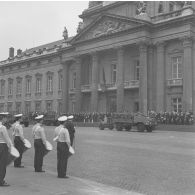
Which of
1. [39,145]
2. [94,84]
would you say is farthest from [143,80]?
[39,145]

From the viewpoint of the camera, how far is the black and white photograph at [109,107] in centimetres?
984

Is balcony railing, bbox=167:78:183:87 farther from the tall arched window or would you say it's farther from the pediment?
the tall arched window

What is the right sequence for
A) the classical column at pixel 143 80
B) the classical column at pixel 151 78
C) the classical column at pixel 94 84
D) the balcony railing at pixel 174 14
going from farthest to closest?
the classical column at pixel 94 84 → the classical column at pixel 151 78 → the classical column at pixel 143 80 → the balcony railing at pixel 174 14

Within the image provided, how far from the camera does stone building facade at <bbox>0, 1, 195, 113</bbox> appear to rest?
41.3m

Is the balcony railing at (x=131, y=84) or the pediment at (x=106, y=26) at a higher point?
the pediment at (x=106, y=26)

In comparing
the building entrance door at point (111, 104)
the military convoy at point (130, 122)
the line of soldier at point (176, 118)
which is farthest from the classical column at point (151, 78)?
the military convoy at point (130, 122)

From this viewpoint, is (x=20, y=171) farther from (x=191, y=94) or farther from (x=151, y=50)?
(x=151, y=50)

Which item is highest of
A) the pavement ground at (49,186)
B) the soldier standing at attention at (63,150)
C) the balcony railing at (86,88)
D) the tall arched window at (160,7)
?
the tall arched window at (160,7)

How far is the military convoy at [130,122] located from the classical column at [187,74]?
27.4 feet

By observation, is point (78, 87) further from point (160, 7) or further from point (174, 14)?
point (174, 14)

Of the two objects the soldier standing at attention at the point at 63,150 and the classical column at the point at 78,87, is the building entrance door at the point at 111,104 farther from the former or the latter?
the soldier standing at attention at the point at 63,150

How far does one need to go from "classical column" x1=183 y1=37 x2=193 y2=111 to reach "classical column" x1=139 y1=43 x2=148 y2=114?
4.86 m

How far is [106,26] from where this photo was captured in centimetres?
4872

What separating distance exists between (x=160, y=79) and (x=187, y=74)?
4.10 m
